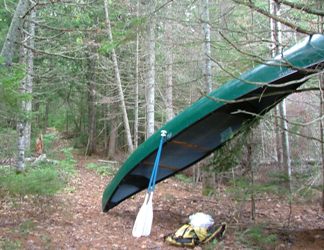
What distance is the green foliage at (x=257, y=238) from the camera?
5434 mm

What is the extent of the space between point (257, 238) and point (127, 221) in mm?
2491

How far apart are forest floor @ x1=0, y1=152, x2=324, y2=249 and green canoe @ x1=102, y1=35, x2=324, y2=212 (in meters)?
0.77

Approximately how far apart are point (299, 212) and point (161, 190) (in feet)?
14.6

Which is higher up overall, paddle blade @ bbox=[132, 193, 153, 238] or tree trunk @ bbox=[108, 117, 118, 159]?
tree trunk @ bbox=[108, 117, 118, 159]

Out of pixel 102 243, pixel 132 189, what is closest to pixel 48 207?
pixel 132 189

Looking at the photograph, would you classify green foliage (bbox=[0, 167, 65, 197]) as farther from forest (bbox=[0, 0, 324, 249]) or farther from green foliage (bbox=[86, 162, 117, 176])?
green foliage (bbox=[86, 162, 117, 176])

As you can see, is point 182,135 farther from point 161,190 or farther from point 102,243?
point 161,190

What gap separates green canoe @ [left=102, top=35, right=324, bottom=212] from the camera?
A: 16.9 feet

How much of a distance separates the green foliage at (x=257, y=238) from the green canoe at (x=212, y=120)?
1.62 metres

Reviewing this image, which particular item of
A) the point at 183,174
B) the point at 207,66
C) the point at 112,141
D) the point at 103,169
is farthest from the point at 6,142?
the point at 112,141

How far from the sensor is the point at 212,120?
6.28m

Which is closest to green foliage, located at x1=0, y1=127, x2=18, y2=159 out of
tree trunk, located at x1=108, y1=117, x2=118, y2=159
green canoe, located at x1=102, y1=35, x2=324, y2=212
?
green canoe, located at x1=102, y1=35, x2=324, y2=212

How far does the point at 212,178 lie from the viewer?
9844 millimetres

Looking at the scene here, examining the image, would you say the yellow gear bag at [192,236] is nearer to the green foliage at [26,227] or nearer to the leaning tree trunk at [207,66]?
the green foliage at [26,227]
